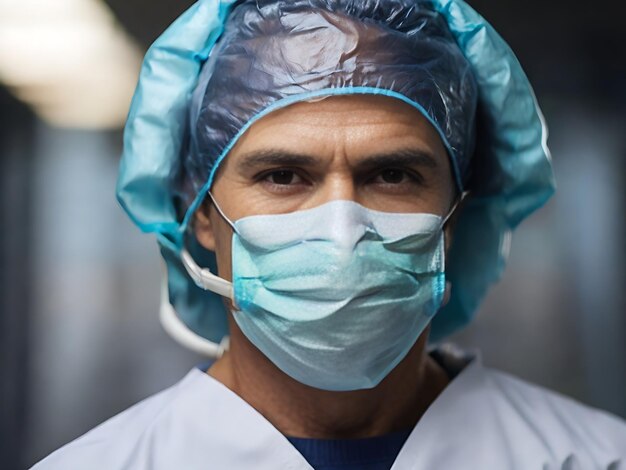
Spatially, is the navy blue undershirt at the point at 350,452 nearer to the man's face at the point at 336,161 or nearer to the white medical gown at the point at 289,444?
the white medical gown at the point at 289,444

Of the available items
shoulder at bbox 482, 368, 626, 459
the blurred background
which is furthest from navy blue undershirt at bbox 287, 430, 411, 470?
the blurred background

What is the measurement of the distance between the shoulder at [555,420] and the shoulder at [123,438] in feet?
1.93

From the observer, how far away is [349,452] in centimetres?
127

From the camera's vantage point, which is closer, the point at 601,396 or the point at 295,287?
the point at 295,287

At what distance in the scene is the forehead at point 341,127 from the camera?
3.90ft

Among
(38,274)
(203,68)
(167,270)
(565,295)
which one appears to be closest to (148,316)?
(38,274)

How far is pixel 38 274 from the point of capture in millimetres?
3594

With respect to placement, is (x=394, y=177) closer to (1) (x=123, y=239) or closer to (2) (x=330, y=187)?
(2) (x=330, y=187)

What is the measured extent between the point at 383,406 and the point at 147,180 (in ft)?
2.03

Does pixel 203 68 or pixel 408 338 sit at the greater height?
pixel 203 68

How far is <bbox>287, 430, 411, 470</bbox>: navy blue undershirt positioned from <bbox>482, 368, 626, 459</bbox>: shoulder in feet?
0.77

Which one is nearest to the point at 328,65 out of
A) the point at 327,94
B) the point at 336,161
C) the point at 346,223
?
the point at 327,94

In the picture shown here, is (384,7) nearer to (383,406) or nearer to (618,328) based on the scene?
(383,406)

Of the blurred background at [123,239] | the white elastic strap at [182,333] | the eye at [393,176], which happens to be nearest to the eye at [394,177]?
the eye at [393,176]
